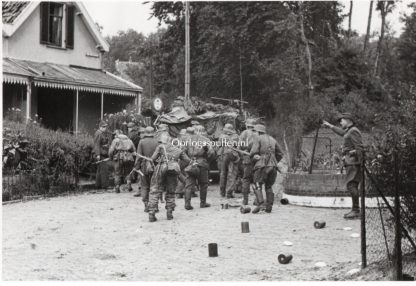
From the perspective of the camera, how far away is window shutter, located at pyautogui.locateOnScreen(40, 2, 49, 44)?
22297 mm

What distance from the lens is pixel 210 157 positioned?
54.6 feet

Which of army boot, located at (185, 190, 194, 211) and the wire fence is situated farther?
army boot, located at (185, 190, 194, 211)

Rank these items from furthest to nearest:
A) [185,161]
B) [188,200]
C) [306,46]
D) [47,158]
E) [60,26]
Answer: [306,46] → [60,26] → [47,158] → [185,161] → [188,200]

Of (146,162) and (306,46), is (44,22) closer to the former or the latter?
(306,46)

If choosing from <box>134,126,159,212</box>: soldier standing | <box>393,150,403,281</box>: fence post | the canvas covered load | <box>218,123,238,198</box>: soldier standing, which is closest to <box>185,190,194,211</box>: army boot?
<box>134,126,159,212</box>: soldier standing

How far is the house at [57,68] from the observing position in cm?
2086

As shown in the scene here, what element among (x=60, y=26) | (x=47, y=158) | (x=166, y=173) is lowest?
(x=166, y=173)

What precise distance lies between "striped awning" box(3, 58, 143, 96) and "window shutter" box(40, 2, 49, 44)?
96cm

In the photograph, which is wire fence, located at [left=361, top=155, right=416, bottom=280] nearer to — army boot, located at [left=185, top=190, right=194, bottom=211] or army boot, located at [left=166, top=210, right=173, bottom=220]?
army boot, located at [left=166, top=210, right=173, bottom=220]

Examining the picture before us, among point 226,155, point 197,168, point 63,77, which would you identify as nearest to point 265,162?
point 197,168

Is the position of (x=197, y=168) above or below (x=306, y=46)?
below

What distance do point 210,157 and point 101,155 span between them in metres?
3.05

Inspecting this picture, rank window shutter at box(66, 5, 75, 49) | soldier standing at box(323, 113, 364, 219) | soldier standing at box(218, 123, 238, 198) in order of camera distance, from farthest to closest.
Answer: window shutter at box(66, 5, 75, 49)
soldier standing at box(218, 123, 238, 198)
soldier standing at box(323, 113, 364, 219)

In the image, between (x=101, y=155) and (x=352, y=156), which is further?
Answer: (x=101, y=155)
